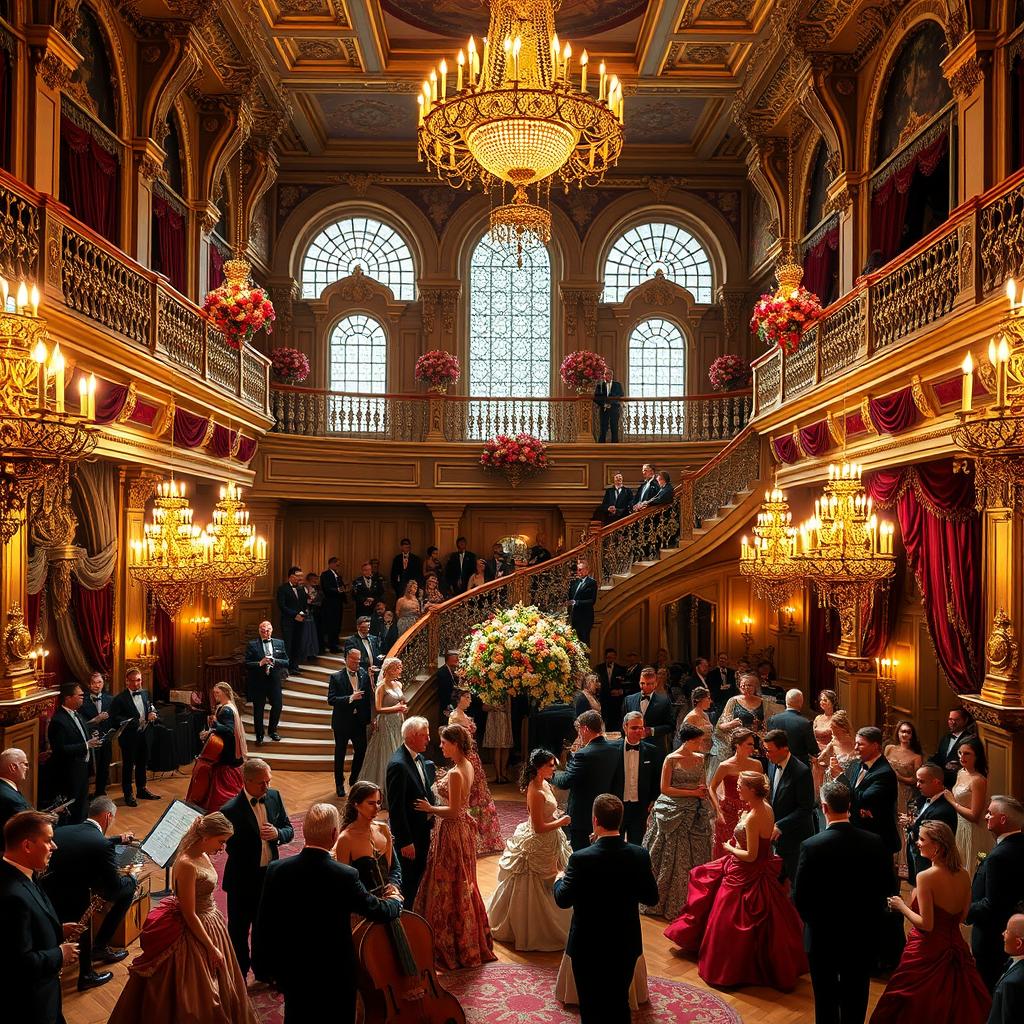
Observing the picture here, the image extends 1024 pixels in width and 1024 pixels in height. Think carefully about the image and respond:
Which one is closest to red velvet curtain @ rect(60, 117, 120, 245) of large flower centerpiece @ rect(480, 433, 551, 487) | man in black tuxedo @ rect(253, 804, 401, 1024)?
large flower centerpiece @ rect(480, 433, 551, 487)

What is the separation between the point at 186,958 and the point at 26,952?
895 millimetres

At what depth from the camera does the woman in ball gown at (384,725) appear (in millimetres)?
9508

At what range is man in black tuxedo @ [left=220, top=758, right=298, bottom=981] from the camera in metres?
5.48

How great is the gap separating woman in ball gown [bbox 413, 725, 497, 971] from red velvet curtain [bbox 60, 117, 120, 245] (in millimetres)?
6995

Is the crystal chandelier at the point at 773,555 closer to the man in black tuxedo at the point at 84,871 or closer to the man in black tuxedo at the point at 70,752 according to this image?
the man in black tuxedo at the point at 84,871

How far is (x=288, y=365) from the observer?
1561cm

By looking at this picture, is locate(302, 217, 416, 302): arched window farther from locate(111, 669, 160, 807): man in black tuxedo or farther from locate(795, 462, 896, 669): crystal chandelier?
locate(795, 462, 896, 669): crystal chandelier

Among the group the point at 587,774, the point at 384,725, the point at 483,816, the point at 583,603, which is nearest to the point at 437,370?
the point at 583,603

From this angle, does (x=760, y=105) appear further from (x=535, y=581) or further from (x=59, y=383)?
(x=59, y=383)

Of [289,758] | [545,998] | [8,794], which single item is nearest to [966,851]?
[545,998]

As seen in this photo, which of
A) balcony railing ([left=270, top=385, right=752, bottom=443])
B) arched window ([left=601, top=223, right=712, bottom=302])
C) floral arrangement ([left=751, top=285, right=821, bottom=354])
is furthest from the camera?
arched window ([left=601, top=223, right=712, bottom=302])

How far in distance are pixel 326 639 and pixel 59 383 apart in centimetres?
1121

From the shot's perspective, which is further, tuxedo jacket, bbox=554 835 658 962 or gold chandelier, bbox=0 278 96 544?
tuxedo jacket, bbox=554 835 658 962

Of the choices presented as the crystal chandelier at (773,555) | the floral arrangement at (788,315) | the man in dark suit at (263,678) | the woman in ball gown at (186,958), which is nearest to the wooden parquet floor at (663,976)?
the woman in ball gown at (186,958)
